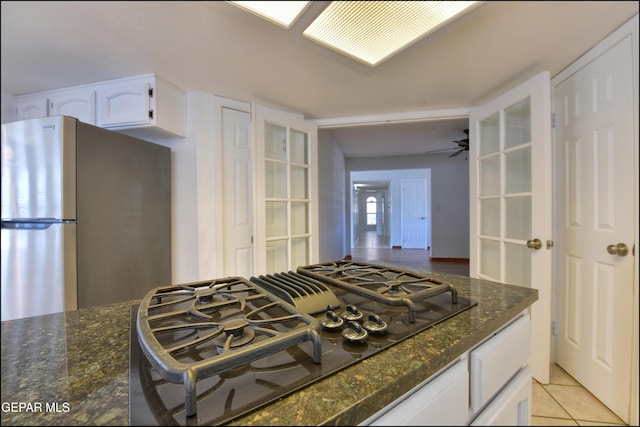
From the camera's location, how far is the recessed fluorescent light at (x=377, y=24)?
67 cm

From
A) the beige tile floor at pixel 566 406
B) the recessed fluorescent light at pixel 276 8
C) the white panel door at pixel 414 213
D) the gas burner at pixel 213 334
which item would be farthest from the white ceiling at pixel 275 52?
the white panel door at pixel 414 213

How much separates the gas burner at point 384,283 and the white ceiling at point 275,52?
0.75m

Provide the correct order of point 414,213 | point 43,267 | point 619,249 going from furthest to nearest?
1. point 414,213
2. point 619,249
3. point 43,267

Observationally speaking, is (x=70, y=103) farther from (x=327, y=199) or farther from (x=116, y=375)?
(x=327, y=199)

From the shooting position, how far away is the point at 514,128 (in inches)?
61.7

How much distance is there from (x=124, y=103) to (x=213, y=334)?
1681mm

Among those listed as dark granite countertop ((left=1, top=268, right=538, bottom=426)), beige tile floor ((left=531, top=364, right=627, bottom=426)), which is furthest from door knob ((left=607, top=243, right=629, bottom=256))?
dark granite countertop ((left=1, top=268, right=538, bottom=426))

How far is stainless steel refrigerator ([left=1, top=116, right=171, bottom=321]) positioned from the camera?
874 mm

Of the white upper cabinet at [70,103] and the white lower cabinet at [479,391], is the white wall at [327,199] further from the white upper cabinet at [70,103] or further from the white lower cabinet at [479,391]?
the white lower cabinet at [479,391]

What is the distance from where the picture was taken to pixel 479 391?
1.66 ft

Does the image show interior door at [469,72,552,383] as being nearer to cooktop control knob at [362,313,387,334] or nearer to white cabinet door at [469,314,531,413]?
white cabinet door at [469,314,531,413]

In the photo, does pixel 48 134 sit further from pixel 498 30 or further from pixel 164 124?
pixel 498 30

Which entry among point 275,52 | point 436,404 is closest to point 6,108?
point 436,404

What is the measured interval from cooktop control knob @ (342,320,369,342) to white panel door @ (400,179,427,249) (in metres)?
6.41
